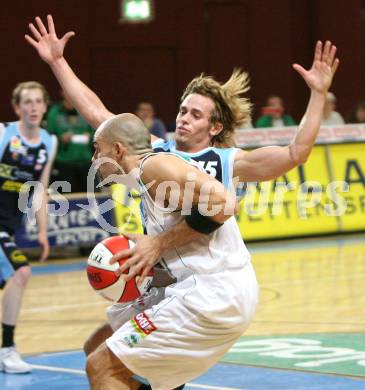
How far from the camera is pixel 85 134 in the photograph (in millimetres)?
15195

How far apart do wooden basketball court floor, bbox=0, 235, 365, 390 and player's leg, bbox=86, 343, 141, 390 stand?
6.66 feet

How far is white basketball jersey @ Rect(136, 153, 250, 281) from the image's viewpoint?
4.98m

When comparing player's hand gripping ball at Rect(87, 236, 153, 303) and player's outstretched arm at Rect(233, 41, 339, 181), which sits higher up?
player's outstretched arm at Rect(233, 41, 339, 181)

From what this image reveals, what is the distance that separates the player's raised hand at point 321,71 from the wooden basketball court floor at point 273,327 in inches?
85.7

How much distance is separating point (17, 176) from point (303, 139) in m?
3.24

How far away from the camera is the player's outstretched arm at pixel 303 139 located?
5.61m

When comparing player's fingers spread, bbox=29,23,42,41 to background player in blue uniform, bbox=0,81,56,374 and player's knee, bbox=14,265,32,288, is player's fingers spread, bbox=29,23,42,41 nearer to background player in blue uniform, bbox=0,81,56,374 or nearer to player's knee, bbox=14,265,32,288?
A: background player in blue uniform, bbox=0,81,56,374

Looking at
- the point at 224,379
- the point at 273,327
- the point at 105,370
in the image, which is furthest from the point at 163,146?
the point at 273,327

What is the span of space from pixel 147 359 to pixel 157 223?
26.7 inches

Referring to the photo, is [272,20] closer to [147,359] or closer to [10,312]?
[10,312]

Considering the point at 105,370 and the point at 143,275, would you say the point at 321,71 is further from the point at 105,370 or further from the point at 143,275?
the point at 105,370

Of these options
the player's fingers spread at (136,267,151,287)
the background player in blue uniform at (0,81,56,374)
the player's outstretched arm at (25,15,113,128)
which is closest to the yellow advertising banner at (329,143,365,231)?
the background player in blue uniform at (0,81,56,374)

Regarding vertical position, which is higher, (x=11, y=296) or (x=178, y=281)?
(x=178, y=281)

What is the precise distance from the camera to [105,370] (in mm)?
4910
